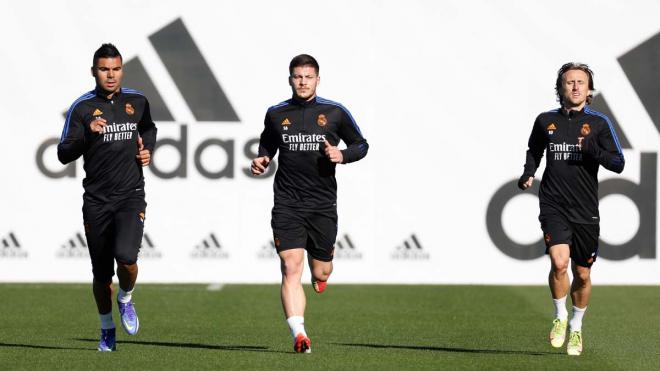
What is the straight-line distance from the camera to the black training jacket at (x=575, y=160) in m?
11.1

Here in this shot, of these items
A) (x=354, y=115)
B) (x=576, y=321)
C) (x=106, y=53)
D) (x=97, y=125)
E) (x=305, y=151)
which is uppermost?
(x=106, y=53)

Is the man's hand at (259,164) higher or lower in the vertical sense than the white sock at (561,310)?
higher

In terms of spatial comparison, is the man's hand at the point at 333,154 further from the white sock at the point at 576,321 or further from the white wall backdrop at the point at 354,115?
the white wall backdrop at the point at 354,115

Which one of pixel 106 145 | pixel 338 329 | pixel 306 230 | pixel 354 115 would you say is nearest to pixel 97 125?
pixel 106 145

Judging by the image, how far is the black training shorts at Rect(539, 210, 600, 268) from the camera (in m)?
11.0

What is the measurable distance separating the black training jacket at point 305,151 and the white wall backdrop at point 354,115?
23.2 ft

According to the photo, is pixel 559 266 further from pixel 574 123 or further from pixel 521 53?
pixel 521 53

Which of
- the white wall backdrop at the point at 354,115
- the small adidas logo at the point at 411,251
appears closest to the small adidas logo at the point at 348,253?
the white wall backdrop at the point at 354,115

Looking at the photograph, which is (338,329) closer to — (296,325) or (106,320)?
(296,325)

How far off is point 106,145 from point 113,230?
2.18 ft

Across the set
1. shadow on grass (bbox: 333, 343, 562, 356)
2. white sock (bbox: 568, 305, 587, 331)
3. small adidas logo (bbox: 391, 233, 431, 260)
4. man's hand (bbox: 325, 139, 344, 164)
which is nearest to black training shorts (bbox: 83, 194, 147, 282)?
man's hand (bbox: 325, 139, 344, 164)

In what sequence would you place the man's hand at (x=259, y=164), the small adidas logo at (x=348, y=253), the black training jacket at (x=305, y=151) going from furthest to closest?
the small adidas logo at (x=348, y=253) < the black training jacket at (x=305, y=151) < the man's hand at (x=259, y=164)

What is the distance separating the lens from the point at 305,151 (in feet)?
35.7

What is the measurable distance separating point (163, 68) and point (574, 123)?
822 centimetres
